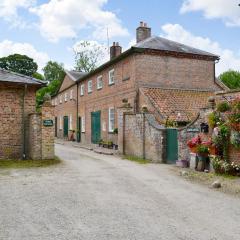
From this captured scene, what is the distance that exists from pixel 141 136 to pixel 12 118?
6.35 metres

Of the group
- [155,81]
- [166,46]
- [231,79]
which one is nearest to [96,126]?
[155,81]

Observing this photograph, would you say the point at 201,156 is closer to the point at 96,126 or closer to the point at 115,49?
the point at 96,126

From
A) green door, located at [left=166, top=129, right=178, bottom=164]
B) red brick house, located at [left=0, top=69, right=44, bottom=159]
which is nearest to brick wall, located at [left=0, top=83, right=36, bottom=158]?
red brick house, located at [left=0, top=69, right=44, bottom=159]

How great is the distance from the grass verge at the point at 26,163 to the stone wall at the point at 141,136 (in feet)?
14.2

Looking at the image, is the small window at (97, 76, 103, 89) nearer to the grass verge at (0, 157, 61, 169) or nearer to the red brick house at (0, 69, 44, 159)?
the red brick house at (0, 69, 44, 159)

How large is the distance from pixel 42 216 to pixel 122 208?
1.75 m

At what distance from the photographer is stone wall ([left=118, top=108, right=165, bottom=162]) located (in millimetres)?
16469

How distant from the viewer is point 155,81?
22141 millimetres

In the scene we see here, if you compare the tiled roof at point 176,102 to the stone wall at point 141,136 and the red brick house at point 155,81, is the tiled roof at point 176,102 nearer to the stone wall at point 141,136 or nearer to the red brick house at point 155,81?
the red brick house at point 155,81

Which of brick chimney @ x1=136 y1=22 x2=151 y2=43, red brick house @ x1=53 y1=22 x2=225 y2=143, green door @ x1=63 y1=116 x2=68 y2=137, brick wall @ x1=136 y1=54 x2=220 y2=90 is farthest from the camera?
green door @ x1=63 y1=116 x2=68 y2=137

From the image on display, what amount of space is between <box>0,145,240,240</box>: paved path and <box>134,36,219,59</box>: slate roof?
11.8 m

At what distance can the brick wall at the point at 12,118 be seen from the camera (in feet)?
54.2

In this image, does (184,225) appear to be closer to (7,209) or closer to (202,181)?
(7,209)

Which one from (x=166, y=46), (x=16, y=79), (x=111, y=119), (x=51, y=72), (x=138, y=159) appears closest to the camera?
(x=16, y=79)
